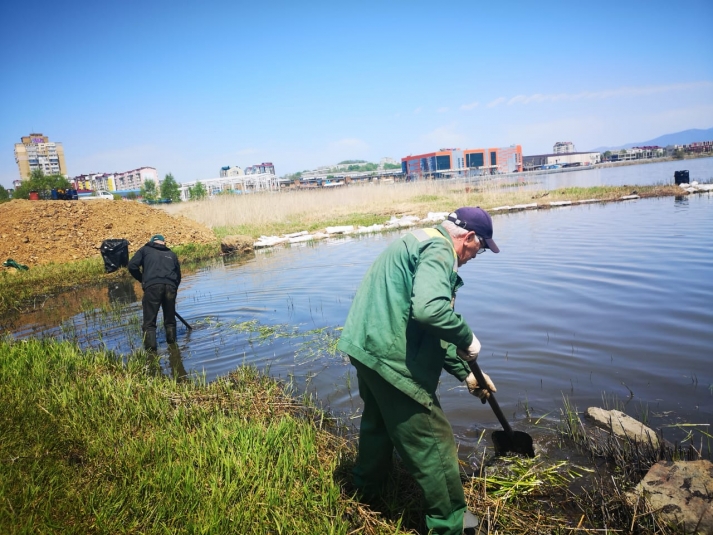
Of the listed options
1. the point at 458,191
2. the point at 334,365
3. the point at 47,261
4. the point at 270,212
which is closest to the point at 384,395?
the point at 334,365

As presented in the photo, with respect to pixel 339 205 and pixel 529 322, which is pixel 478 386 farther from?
pixel 339 205

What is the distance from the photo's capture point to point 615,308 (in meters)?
7.82

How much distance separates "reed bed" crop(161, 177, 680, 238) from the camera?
25.1m

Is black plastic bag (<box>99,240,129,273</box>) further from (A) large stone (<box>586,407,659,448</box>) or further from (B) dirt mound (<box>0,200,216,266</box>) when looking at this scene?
(A) large stone (<box>586,407,659,448</box>)

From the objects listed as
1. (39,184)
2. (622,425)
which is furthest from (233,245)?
(39,184)

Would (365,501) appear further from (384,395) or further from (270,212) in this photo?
(270,212)

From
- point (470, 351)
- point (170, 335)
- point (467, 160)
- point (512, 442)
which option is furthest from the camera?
point (467, 160)

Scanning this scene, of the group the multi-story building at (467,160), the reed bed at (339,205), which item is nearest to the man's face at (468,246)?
the reed bed at (339,205)

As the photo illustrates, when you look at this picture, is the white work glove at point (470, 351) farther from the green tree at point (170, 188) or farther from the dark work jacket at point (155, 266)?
the green tree at point (170, 188)

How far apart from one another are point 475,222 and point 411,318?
774 millimetres

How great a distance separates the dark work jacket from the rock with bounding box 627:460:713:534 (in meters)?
6.79

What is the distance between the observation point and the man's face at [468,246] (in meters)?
2.98

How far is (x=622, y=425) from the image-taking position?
405cm

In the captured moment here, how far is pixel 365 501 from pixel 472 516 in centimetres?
69
